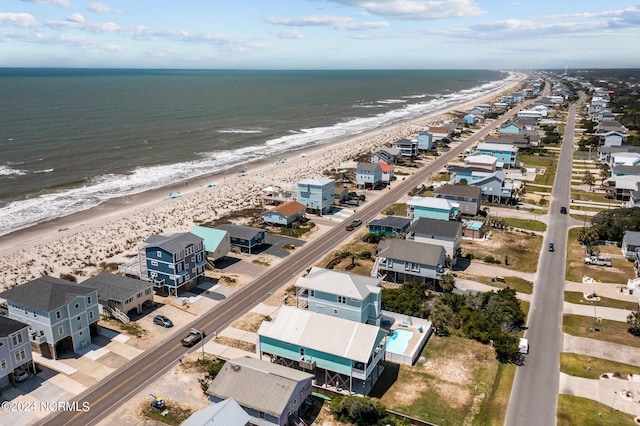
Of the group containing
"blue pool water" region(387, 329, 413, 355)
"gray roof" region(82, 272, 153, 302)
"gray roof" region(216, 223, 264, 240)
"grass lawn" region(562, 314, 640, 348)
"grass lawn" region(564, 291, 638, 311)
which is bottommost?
"grass lawn" region(562, 314, 640, 348)

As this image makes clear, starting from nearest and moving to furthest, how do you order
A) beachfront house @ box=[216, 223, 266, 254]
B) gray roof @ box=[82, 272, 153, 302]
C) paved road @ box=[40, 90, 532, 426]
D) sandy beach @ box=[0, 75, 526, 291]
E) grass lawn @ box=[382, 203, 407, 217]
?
paved road @ box=[40, 90, 532, 426], gray roof @ box=[82, 272, 153, 302], sandy beach @ box=[0, 75, 526, 291], beachfront house @ box=[216, 223, 266, 254], grass lawn @ box=[382, 203, 407, 217]

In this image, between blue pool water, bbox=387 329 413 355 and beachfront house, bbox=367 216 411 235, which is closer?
blue pool water, bbox=387 329 413 355

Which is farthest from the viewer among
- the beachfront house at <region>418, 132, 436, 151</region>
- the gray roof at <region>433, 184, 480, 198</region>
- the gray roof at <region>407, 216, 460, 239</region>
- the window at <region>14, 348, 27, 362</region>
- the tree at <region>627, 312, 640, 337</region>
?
the beachfront house at <region>418, 132, 436, 151</region>

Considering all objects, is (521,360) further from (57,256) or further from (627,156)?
(627,156)

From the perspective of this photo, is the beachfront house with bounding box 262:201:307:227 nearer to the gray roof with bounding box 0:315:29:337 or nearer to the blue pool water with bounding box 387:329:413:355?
the blue pool water with bounding box 387:329:413:355

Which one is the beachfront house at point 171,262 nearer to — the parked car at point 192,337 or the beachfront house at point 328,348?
the parked car at point 192,337

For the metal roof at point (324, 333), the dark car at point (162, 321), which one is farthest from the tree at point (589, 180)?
the dark car at point (162, 321)


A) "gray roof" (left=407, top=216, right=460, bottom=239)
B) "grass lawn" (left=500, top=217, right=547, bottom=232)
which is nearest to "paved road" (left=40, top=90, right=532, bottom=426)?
"gray roof" (left=407, top=216, right=460, bottom=239)
